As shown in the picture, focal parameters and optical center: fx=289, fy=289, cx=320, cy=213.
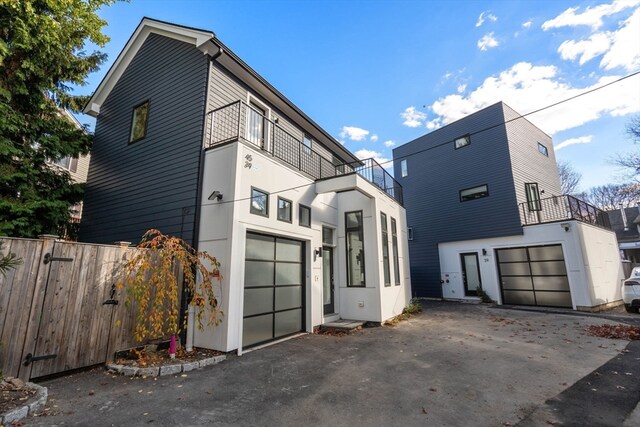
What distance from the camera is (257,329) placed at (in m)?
6.33

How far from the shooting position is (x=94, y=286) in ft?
15.8

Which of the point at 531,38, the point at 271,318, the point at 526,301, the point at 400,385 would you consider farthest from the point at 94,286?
the point at 526,301

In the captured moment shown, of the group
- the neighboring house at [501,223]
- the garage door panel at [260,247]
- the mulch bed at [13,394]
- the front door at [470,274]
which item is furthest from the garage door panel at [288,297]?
the front door at [470,274]

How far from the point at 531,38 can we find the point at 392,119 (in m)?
6.14

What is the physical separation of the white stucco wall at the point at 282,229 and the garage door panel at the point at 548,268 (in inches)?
230

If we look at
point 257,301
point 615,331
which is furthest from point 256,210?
point 615,331

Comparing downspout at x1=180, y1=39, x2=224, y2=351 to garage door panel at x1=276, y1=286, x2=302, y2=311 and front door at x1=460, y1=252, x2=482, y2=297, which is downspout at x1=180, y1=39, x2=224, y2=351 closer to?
garage door panel at x1=276, y1=286, x2=302, y2=311

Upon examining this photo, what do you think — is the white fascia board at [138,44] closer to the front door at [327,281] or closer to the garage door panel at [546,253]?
the front door at [327,281]

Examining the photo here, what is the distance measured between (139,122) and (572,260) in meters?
16.2

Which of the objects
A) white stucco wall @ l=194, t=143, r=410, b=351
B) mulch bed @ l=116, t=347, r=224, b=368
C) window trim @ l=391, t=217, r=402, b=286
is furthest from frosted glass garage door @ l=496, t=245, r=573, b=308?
mulch bed @ l=116, t=347, r=224, b=368

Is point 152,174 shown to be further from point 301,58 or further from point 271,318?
point 301,58

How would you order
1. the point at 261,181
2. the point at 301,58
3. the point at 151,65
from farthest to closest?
1. the point at 301,58
2. the point at 151,65
3. the point at 261,181

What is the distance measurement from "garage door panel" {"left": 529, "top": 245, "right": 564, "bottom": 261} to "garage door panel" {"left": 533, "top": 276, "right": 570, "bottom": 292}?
78cm

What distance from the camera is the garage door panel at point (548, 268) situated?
38.6 ft
